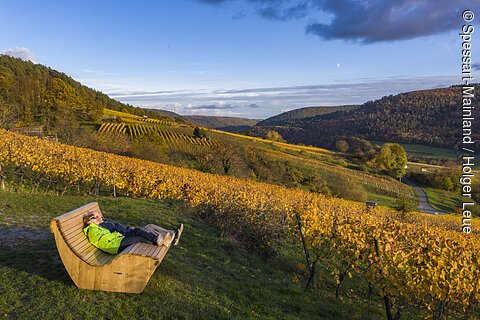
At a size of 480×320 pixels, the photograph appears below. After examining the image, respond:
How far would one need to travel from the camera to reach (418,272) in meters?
6.10

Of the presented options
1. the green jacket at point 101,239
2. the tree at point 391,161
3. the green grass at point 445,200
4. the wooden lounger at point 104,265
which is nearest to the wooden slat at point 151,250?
the wooden lounger at point 104,265

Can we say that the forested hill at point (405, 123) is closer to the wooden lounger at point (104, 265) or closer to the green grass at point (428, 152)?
the green grass at point (428, 152)

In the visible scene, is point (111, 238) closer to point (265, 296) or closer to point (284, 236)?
point (265, 296)

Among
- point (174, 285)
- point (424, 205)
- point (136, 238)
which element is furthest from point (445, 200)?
point (136, 238)

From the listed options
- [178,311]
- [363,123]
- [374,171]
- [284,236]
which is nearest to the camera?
[178,311]

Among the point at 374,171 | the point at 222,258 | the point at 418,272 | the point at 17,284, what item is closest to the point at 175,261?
the point at 222,258

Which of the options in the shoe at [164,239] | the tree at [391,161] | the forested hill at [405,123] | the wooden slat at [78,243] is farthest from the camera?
the forested hill at [405,123]

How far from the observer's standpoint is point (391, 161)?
240 ft

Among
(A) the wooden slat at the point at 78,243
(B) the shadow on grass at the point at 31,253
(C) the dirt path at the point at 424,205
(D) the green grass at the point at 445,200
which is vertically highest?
(A) the wooden slat at the point at 78,243

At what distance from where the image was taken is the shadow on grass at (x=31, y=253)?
225 inches

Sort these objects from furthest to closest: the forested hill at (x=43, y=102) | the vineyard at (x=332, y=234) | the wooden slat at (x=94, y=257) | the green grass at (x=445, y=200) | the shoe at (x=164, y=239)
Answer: the forested hill at (x=43, y=102), the green grass at (x=445, y=200), the vineyard at (x=332, y=234), the shoe at (x=164, y=239), the wooden slat at (x=94, y=257)

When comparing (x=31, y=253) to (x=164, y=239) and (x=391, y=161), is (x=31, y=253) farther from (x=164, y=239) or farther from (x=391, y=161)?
(x=391, y=161)

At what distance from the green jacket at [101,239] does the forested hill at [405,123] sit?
310ft

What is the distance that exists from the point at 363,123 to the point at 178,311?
14290 cm
